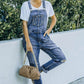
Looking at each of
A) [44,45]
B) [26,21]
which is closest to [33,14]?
[26,21]

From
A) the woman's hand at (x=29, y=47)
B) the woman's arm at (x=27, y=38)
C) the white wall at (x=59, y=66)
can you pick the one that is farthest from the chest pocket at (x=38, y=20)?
the white wall at (x=59, y=66)

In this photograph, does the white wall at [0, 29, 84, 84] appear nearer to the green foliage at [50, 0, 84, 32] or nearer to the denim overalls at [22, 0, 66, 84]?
the denim overalls at [22, 0, 66, 84]

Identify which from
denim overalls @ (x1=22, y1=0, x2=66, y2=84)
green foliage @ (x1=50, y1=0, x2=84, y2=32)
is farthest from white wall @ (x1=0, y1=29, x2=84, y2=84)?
green foliage @ (x1=50, y1=0, x2=84, y2=32)

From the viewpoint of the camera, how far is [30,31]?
365cm

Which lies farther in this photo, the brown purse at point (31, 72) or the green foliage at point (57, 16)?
the green foliage at point (57, 16)

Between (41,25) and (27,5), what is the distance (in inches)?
13.8

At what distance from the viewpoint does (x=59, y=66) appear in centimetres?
471

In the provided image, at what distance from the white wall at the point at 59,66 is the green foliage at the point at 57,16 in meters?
0.35

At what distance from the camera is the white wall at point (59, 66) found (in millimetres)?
3672

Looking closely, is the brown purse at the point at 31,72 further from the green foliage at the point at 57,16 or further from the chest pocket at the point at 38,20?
the green foliage at the point at 57,16

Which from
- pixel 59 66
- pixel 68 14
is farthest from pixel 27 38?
pixel 68 14

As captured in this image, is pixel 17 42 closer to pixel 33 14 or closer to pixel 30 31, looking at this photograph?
pixel 30 31

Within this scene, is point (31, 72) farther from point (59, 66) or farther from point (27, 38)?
point (59, 66)

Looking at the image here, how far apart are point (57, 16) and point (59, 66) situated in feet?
3.29
